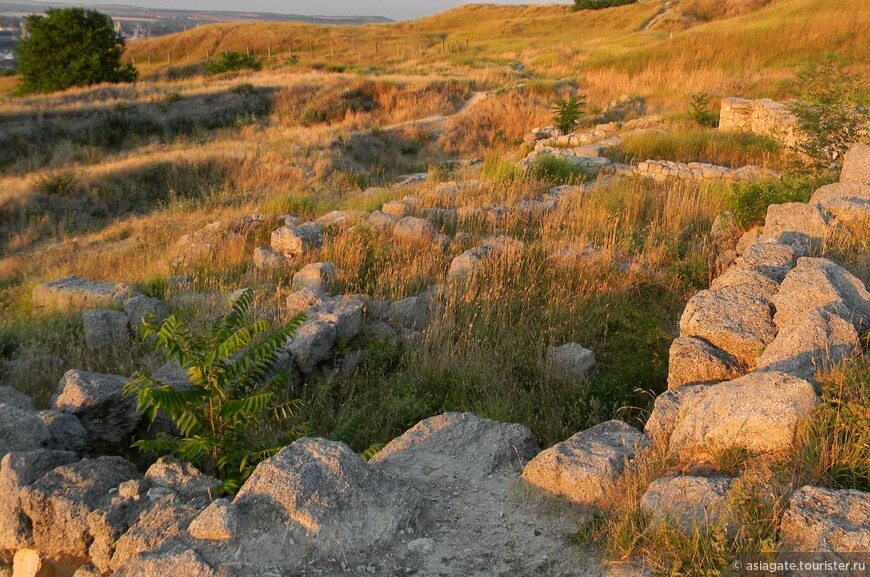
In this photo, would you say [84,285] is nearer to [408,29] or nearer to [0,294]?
[0,294]

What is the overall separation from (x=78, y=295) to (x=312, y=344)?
3489mm

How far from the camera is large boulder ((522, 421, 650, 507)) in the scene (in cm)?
340

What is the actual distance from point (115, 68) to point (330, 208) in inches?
1150

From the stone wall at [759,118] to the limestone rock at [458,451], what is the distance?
10.5 m

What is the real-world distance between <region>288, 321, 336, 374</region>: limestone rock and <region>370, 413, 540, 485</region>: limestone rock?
1839mm

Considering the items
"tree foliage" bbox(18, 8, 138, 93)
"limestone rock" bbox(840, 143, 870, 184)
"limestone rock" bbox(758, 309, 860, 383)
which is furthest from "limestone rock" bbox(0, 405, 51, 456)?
"tree foliage" bbox(18, 8, 138, 93)

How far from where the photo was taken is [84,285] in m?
8.08

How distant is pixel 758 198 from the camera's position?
826 centimetres

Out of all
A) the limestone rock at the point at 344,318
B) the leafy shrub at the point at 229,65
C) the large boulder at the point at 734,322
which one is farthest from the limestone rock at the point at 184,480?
the leafy shrub at the point at 229,65

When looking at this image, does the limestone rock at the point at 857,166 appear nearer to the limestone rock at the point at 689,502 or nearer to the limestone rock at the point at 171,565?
the limestone rock at the point at 689,502

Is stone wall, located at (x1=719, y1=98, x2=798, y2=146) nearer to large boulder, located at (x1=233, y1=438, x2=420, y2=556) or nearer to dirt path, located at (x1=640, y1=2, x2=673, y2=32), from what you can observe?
large boulder, located at (x1=233, y1=438, x2=420, y2=556)

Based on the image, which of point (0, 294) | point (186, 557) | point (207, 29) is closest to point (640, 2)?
point (207, 29)

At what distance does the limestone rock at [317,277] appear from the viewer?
761cm

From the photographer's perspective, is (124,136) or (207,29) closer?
(124,136)
